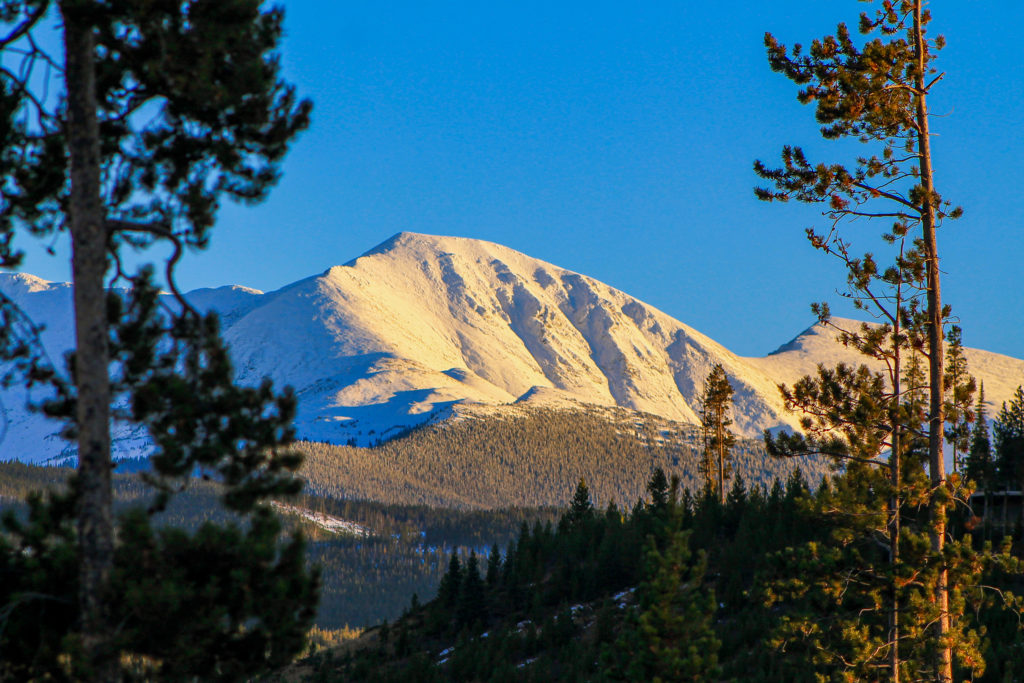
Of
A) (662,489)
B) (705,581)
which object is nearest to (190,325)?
(705,581)

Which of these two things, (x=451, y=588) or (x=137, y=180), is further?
(x=451, y=588)

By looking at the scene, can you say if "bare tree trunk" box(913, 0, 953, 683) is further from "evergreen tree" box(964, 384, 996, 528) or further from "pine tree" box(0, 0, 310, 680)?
"evergreen tree" box(964, 384, 996, 528)

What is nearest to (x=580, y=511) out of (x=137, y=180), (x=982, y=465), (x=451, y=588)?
(x=451, y=588)

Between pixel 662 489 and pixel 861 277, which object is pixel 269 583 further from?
pixel 662 489

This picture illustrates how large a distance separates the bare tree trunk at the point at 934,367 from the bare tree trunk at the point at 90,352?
1277 centimetres

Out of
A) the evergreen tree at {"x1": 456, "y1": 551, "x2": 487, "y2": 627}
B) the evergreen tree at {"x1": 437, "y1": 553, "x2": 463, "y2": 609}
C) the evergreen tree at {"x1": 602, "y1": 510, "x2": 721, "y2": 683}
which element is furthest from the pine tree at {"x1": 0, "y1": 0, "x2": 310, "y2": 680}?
the evergreen tree at {"x1": 437, "y1": 553, "x2": 463, "y2": 609}

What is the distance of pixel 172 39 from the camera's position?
1063 cm

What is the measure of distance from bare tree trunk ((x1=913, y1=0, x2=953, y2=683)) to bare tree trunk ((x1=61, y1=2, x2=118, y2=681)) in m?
12.8

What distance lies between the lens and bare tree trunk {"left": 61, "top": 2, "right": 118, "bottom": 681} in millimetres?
10094

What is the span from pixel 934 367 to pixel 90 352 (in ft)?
43.0

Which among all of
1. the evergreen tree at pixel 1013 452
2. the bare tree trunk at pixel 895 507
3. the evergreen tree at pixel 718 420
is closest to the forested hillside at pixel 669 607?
the bare tree trunk at pixel 895 507

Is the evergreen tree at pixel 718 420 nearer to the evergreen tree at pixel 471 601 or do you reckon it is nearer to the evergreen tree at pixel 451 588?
the evergreen tree at pixel 471 601

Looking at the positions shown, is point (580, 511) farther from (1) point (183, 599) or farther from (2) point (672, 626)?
(1) point (183, 599)

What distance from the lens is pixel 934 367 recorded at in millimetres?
15898
